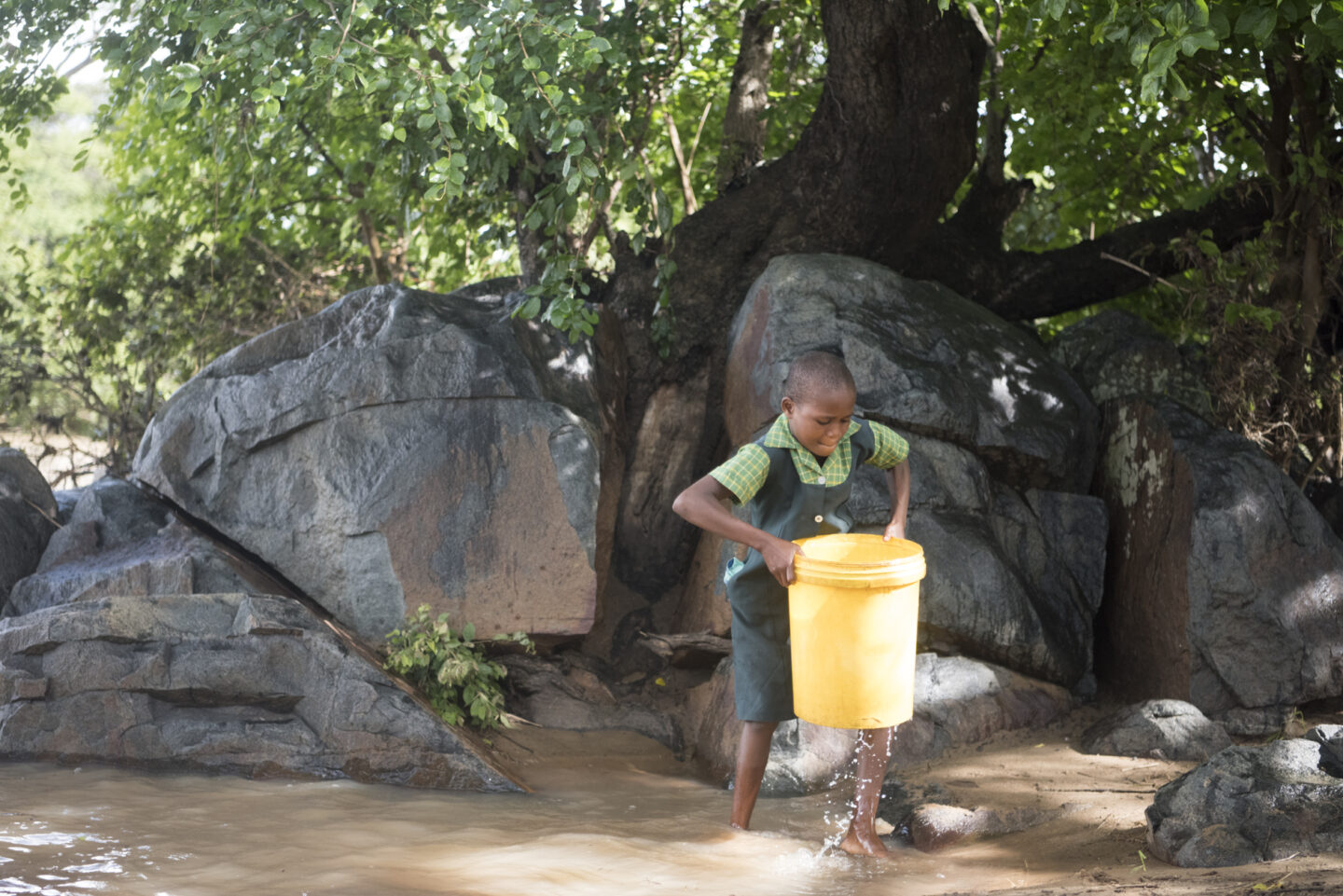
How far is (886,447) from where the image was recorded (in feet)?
13.0

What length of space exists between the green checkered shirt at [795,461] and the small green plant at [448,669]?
2058mm

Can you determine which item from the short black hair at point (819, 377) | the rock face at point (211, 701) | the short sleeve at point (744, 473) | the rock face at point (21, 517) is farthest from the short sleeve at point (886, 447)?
the rock face at point (21, 517)

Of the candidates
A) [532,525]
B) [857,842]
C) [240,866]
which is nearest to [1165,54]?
[857,842]

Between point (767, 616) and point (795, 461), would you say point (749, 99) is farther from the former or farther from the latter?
point (767, 616)

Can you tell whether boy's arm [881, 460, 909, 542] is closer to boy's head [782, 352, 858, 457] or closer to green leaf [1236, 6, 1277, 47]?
boy's head [782, 352, 858, 457]

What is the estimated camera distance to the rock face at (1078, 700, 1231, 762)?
4609 mm

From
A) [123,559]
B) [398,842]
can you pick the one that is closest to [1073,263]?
[398,842]

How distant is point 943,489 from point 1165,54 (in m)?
2.42

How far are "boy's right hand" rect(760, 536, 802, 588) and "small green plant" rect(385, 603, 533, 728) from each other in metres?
2.17

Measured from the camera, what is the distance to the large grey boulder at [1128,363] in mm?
6414

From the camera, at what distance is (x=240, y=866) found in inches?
130

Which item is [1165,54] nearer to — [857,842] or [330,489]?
[857,842]

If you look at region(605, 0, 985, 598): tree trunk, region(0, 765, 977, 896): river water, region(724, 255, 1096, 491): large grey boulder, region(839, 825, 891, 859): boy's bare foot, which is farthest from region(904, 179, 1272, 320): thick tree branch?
region(839, 825, 891, 859): boy's bare foot

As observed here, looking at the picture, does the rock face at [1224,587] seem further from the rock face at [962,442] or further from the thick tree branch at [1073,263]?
the thick tree branch at [1073,263]
